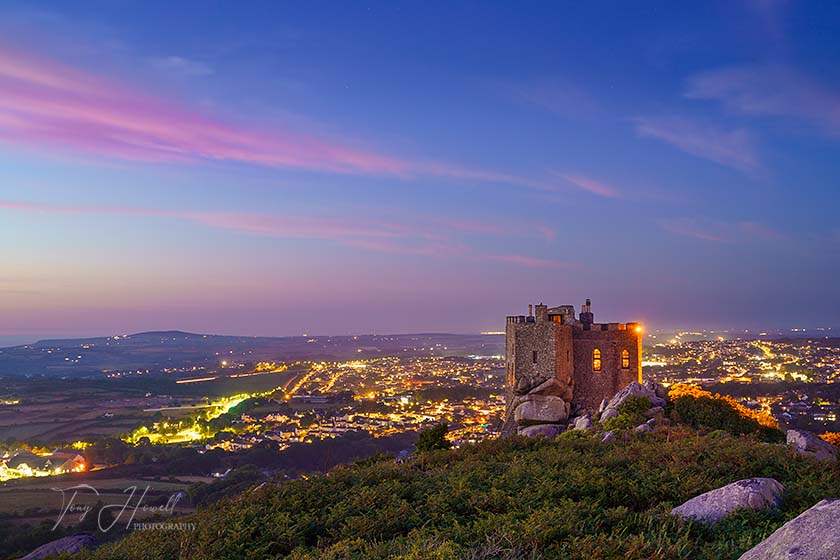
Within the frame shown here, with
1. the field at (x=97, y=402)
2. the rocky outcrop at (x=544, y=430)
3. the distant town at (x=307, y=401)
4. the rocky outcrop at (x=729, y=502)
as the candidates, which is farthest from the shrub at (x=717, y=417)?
the field at (x=97, y=402)

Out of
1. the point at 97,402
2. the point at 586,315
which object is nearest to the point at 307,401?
the point at 97,402

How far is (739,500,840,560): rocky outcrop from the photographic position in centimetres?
580

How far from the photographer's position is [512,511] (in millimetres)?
10039

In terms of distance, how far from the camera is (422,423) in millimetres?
64875

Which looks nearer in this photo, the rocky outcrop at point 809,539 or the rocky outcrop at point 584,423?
the rocky outcrop at point 809,539

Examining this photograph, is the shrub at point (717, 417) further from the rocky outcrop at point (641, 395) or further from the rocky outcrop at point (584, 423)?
the rocky outcrop at point (584, 423)

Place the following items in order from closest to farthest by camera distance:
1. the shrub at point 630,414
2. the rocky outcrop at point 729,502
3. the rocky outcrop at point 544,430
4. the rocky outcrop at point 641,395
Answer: the rocky outcrop at point 729,502
the shrub at point 630,414
the rocky outcrop at point 641,395
the rocky outcrop at point 544,430

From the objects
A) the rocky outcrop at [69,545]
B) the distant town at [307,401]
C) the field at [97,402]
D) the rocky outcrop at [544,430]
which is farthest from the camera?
the field at [97,402]

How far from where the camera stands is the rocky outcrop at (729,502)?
9.43 metres

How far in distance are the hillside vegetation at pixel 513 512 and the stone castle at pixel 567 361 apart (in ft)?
52.3

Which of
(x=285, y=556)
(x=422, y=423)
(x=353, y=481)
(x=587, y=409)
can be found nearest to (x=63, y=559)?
(x=285, y=556)

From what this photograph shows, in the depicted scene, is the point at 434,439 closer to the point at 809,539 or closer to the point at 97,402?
the point at 809,539

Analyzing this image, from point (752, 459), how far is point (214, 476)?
46156 millimetres

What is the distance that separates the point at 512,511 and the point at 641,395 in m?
19.5
